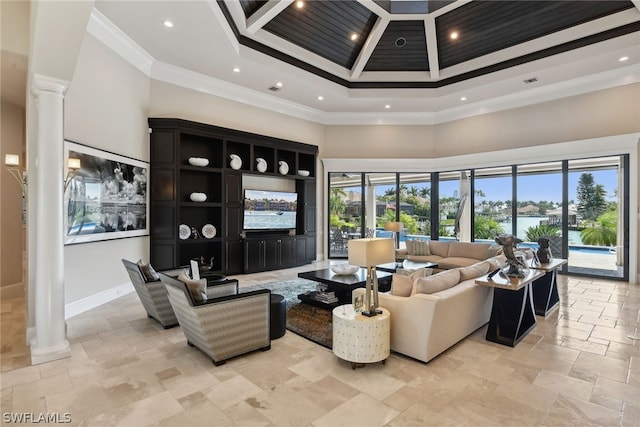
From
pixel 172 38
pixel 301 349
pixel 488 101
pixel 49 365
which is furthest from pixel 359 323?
pixel 488 101

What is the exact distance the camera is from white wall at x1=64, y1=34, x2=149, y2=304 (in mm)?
4605

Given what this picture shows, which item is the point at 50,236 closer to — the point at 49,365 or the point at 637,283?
the point at 49,365

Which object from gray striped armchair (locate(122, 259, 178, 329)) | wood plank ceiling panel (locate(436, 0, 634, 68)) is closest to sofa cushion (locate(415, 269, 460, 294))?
gray striped armchair (locate(122, 259, 178, 329))

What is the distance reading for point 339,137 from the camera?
968 cm

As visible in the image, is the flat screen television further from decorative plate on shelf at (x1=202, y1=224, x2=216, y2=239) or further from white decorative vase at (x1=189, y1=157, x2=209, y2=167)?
white decorative vase at (x1=189, y1=157, x2=209, y2=167)

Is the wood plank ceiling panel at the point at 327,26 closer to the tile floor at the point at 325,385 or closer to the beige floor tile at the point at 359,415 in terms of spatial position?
the tile floor at the point at 325,385

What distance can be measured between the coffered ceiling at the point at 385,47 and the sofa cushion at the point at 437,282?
474 centimetres

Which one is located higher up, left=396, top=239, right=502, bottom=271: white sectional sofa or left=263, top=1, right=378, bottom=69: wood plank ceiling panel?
left=263, top=1, right=378, bottom=69: wood plank ceiling panel

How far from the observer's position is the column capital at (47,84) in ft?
10.2

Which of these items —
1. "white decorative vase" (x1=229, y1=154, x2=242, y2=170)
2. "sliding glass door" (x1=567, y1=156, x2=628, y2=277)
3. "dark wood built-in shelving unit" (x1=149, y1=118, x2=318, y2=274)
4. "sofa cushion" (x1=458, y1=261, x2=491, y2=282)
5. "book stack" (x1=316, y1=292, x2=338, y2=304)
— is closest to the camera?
"sofa cushion" (x1=458, y1=261, x2=491, y2=282)

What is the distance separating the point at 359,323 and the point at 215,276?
103 inches

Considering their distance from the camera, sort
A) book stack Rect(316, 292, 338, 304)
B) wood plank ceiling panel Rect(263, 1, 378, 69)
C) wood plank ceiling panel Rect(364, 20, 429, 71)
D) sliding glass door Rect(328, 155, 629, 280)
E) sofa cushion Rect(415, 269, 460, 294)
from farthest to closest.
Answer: sliding glass door Rect(328, 155, 629, 280) → wood plank ceiling panel Rect(364, 20, 429, 71) → wood plank ceiling panel Rect(263, 1, 378, 69) → book stack Rect(316, 292, 338, 304) → sofa cushion Rect(415, 269, 460, 294)

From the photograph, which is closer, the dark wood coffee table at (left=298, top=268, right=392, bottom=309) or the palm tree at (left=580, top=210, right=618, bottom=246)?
the dark wood coffee table at (left=298, top=268, right=392, bottom=309)

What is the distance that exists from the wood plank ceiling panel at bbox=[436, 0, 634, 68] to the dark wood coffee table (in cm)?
521
